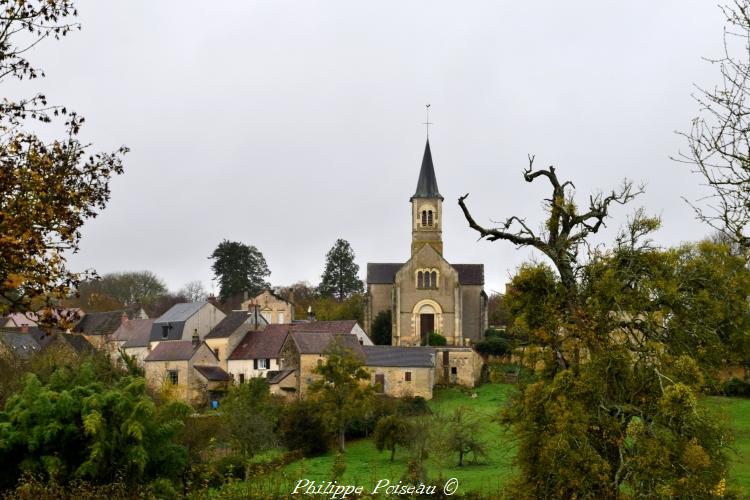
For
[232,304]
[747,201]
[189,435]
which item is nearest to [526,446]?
[747,201]

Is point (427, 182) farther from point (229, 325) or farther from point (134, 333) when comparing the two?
point (134, 333)

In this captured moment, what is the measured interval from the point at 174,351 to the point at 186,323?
247 inches

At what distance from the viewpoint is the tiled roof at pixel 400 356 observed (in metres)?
52.0

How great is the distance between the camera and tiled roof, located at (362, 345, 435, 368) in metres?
52.0

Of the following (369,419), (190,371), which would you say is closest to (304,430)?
(369,419)

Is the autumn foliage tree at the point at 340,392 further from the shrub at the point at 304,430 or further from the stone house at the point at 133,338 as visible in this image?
the stone house at the point at 133,338

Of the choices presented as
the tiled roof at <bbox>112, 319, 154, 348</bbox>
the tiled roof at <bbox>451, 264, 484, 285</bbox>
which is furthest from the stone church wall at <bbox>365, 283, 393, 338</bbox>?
the tiled roof at <bbox>112, 319, 154, 348</bbox>

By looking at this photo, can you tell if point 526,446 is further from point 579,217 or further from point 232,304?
point 232,304

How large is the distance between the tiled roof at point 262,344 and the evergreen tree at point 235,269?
3725 cm

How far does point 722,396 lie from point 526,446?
93.2ft

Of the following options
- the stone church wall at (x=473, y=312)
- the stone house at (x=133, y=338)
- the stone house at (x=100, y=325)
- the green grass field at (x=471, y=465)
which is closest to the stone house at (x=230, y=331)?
the stone house at (x=133, y=338)

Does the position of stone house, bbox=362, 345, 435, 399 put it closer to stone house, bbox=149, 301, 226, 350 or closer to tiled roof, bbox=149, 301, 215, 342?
stone house, bbox=149, 301, 226, 350

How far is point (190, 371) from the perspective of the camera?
5350 cm

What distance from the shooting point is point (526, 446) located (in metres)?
15.0
